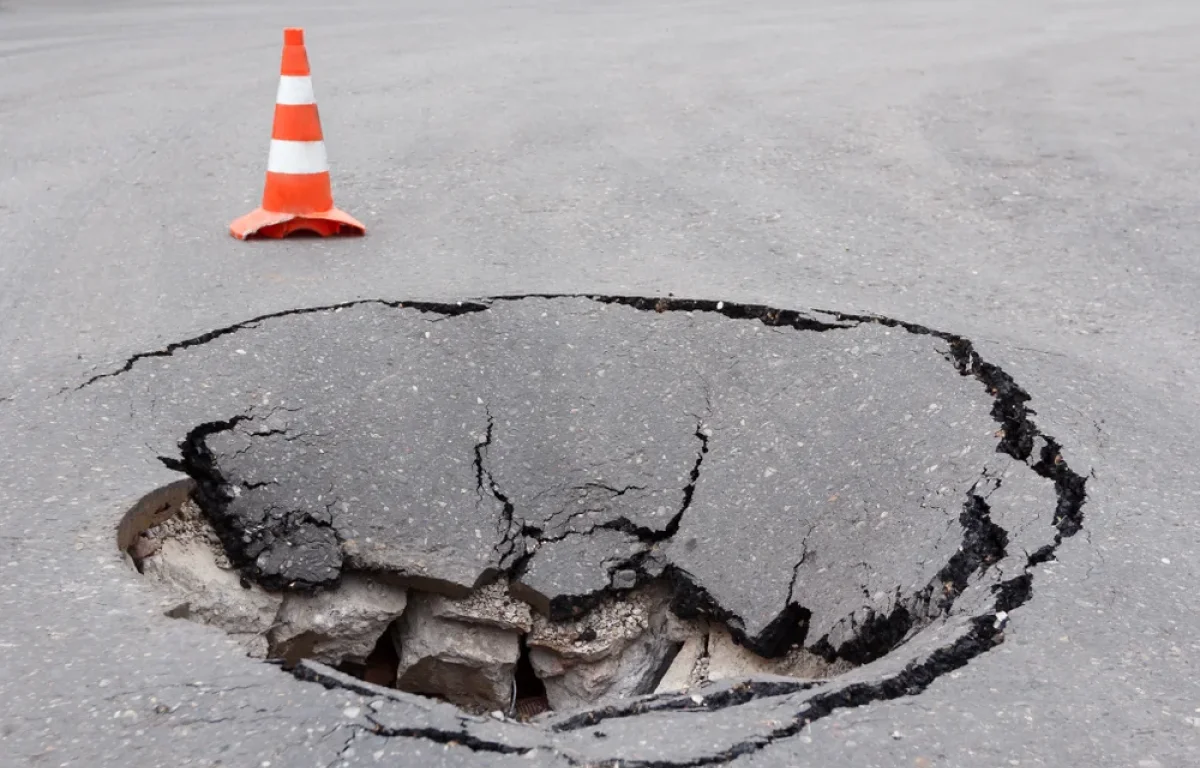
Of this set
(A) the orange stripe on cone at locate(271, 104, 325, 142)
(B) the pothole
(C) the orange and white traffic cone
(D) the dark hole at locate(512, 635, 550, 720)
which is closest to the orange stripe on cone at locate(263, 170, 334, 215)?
(C) the orange and white traffic cone

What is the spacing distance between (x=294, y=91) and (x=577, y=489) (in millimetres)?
2269

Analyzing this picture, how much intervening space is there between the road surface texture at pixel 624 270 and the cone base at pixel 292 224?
0.10m

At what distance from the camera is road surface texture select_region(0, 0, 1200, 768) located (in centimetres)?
224

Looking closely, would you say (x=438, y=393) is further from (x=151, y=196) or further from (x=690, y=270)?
(x=151, y=196)

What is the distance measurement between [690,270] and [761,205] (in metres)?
Result: 0.97

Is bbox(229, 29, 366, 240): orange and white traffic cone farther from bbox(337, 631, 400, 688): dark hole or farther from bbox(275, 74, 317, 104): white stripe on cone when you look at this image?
bbox(337, 631, 400, 688): dark hole

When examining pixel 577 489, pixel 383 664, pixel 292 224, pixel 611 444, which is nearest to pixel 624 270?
pixel 611 444

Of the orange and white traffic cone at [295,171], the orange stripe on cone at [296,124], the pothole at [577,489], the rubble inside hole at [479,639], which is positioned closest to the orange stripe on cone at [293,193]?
the orange and white traffic cone at [295,171]

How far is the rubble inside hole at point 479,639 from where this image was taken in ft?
11.3

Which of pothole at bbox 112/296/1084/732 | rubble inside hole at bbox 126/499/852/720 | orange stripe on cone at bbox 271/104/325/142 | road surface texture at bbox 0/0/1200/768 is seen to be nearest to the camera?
road surface texture at bbox 0/0/1200/768

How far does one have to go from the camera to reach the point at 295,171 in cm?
476

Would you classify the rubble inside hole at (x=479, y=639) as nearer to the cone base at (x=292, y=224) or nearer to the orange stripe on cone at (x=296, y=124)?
the cone base at (x=292, y=224)

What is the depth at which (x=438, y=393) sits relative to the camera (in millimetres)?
3775

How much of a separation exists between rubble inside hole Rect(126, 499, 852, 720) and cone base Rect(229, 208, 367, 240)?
176cm
